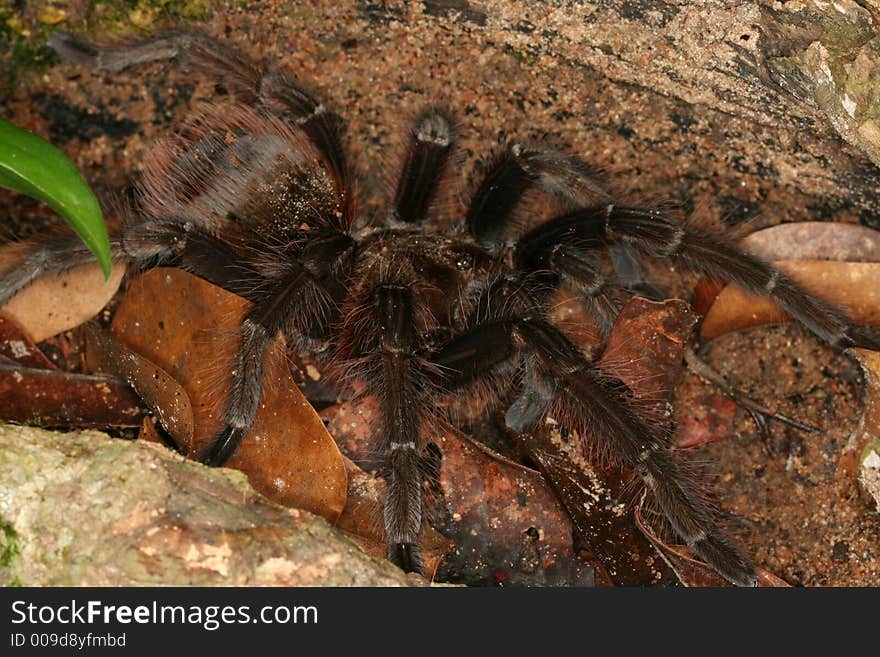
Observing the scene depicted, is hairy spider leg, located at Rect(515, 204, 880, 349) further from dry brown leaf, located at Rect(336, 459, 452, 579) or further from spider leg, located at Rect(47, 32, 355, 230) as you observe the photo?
dry brown leaf, located at Rect(336, 459, 452, 579)

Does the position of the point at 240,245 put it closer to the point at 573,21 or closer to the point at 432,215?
the point at 432,215

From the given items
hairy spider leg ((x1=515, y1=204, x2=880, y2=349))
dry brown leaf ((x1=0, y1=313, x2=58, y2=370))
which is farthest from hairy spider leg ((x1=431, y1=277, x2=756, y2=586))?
dry brown leaf ((x1=0, y1=313, x2=58, y2=370))

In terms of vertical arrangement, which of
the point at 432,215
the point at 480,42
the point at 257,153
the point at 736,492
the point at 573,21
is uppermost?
the point at 573,21

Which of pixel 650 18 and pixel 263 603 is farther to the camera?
pixel 650 18

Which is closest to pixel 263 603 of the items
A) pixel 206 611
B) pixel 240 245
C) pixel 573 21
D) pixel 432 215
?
pixel 206 611

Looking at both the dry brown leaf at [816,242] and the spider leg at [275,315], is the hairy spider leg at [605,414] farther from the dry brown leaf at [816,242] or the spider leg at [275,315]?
the dry brown leaf at [816,242]

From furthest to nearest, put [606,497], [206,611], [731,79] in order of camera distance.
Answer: [731,79] → [606,497] → [206,611]

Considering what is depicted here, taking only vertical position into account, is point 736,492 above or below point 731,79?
below

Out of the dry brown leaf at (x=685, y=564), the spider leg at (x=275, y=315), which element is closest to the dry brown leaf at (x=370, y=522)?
the spider leg at (x=275, y=315)
